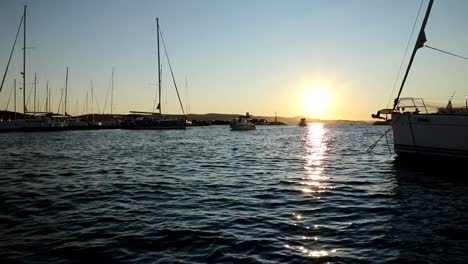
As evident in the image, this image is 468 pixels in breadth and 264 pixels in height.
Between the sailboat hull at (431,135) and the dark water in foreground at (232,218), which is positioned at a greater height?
the sailboat hull at (431,135)

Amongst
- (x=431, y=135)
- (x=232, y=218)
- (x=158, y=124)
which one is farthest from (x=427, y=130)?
(x=158, y=124)

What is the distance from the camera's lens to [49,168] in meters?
22.6

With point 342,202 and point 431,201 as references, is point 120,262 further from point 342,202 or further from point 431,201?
point 431,201

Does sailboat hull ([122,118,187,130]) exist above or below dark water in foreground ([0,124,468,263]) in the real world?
above

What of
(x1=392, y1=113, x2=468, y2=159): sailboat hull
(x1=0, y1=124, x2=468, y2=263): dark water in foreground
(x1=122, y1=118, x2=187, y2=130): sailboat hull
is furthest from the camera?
(x1=122, y1=118, x2=187, y2=130): sailboat hull

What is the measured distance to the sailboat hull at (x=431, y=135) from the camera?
22.0 m

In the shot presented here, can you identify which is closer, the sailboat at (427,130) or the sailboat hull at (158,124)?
the sailboat at (427,130)

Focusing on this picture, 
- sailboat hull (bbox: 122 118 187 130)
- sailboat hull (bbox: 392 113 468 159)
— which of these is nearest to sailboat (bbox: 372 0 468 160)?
sailboat hull (bbox: 392 113 468 159)

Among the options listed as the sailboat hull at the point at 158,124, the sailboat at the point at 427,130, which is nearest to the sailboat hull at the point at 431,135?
the sailboat at the point at 427,130

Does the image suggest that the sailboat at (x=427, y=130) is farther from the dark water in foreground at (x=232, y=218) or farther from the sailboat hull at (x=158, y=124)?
the sailboat hull at (x=158, y=124)

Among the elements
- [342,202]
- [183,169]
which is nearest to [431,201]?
[342,202]

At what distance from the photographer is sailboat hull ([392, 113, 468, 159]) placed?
72.3 feet

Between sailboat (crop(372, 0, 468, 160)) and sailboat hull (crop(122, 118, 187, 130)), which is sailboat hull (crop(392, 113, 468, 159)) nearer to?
sailboat (crop(372, 0, 468, 160))

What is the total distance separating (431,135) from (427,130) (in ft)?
1.23
